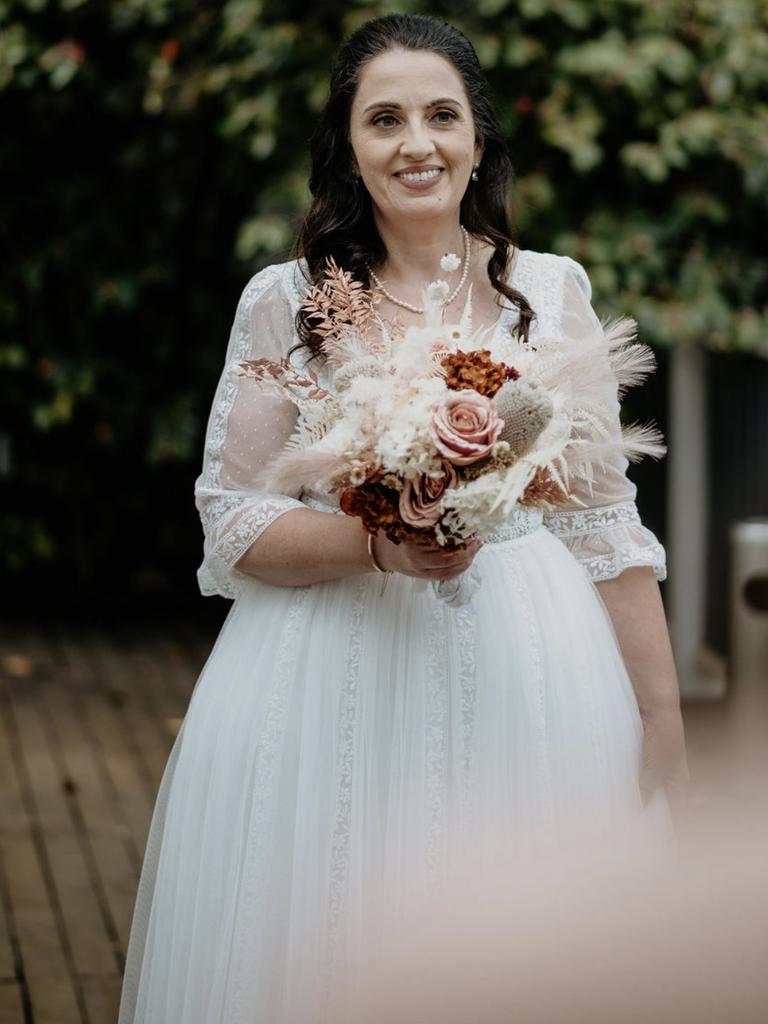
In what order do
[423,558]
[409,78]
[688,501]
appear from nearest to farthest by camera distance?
[423,558] → [409,78] → [688,501]

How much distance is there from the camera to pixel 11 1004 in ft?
11.5

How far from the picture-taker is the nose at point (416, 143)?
92.7 inches

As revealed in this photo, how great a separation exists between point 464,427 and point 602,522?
2.15ft

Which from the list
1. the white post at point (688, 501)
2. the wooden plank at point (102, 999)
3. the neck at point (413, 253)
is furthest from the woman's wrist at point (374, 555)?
the white post at point (688, 501)

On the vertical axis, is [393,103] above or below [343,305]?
above

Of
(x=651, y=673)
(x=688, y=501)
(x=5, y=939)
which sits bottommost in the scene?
(x=5, y=939)

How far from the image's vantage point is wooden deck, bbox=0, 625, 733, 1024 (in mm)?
3719

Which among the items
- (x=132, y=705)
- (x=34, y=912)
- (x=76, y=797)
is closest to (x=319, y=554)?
(x=34, y=912)

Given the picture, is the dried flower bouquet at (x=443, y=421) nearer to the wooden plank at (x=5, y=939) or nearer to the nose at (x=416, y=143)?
the nose at (x=416, y=143)

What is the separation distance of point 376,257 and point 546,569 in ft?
1.91

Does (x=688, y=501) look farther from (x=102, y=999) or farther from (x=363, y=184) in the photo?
(x=363, y=184)

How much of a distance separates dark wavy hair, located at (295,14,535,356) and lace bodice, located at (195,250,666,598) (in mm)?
42

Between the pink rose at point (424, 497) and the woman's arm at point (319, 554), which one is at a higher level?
the pink rose at point (424, 497)

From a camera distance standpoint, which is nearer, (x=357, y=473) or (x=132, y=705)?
(x=357, y=473)
